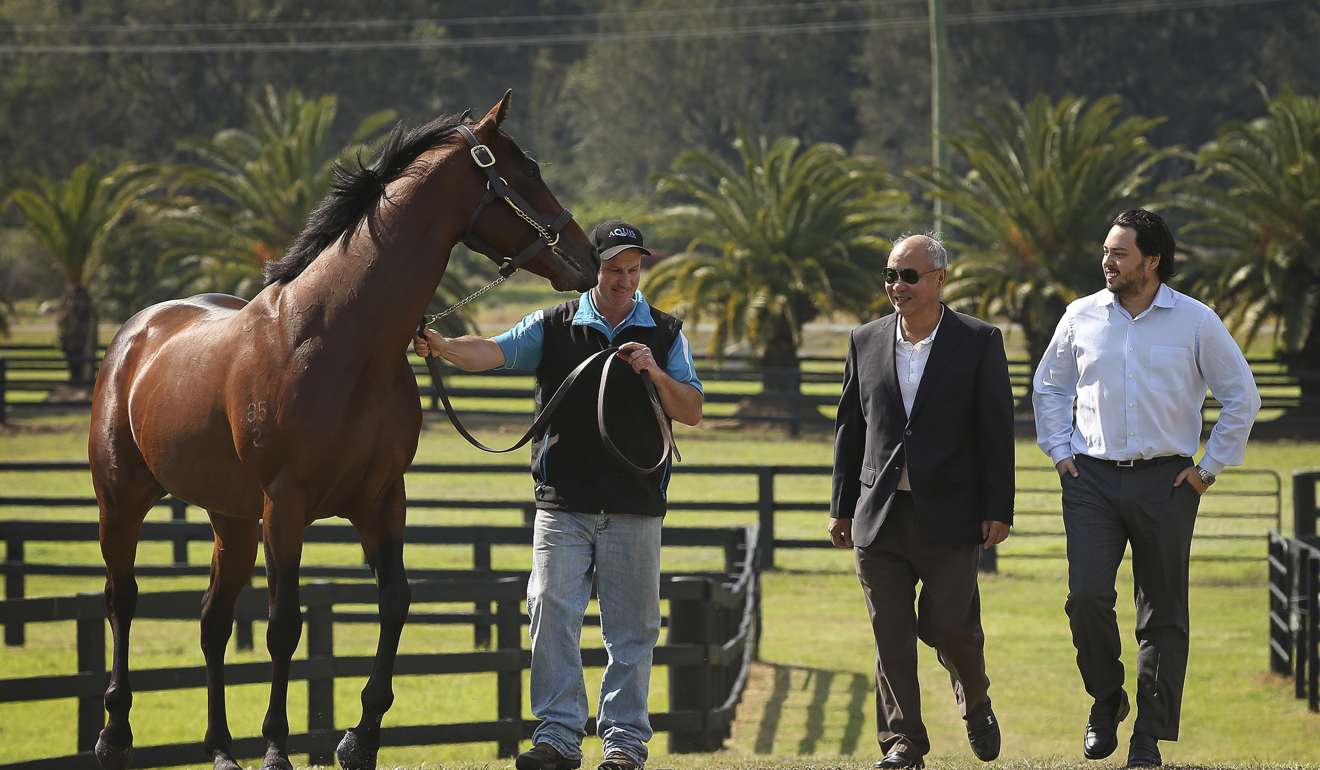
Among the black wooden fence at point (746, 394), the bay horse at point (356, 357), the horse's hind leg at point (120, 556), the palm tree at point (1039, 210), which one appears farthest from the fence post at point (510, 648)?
the palm tree at point (1039, 210)

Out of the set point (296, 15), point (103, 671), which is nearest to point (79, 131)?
point (296, 15)

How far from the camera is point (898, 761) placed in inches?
239

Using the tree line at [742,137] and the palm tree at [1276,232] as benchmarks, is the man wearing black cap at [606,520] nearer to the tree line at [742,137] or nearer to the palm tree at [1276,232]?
the tree line at [742,137]

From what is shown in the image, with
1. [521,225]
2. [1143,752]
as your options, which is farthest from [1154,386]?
A: [521,225]

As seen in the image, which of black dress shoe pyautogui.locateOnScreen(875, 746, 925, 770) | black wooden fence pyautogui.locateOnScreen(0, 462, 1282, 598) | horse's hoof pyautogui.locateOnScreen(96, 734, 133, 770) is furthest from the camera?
black wooden fence pyautogui.locateOnScreen(0, 462, 1282, 598)

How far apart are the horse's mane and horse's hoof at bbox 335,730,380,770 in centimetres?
162

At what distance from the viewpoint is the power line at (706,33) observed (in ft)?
175

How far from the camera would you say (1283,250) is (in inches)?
970

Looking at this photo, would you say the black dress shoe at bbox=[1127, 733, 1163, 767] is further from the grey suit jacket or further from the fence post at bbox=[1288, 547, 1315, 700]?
the fence post at bbox=[1288, 547, 1315, 700]

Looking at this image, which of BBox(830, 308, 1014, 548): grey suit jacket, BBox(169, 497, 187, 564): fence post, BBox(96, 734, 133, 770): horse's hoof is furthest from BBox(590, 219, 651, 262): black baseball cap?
BBox(169, 497, 187, 564): fence post

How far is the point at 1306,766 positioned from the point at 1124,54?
5071cm

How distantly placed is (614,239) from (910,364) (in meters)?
1.16

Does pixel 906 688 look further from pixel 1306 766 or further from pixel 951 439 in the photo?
pixel 1306 766

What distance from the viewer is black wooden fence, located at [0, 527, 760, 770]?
740cm
